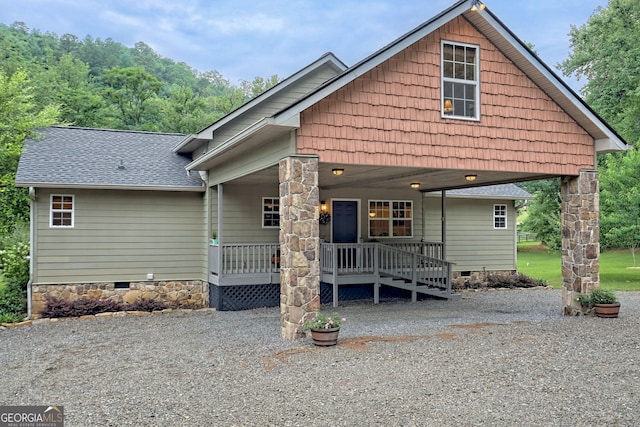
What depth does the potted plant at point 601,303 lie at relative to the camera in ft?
35.5

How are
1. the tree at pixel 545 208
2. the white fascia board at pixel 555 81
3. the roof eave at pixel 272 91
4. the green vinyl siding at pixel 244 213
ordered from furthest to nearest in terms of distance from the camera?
1. the tree at pixel 545 208
2. the green vinyl siding at pixel 244 213
3. the roof eave at pixel 272 91
4. the white fascia board at pixel 555 81

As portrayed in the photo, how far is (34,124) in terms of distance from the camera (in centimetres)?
1609

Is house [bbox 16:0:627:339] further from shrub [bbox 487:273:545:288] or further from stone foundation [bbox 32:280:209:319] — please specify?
shrub [bbox 487:273:545:288]

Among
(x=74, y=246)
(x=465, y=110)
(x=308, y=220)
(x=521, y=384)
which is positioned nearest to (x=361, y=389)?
(x=521, y=384)

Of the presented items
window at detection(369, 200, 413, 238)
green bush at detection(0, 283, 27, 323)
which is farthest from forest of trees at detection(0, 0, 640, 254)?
window at detection(369, 200, 413, 238)

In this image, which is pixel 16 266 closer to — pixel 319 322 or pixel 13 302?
pixel 13 302

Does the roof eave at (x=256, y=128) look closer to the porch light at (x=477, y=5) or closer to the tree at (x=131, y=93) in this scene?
the porch light at (x=477, y=5)

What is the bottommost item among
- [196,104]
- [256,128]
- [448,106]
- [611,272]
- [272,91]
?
[611,272]

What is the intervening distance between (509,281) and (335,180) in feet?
26.5

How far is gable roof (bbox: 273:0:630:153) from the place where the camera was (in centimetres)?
879

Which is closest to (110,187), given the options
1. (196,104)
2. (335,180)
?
(335,180)

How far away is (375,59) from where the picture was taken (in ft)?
29.7

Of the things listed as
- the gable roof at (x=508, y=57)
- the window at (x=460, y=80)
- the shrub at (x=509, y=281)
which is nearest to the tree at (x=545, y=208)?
the shrub at (x=509, y=281)

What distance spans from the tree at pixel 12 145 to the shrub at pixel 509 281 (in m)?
15.3
